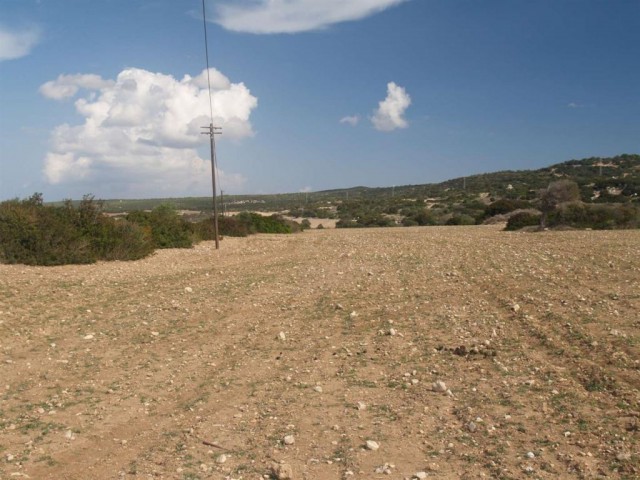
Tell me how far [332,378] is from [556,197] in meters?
24.4

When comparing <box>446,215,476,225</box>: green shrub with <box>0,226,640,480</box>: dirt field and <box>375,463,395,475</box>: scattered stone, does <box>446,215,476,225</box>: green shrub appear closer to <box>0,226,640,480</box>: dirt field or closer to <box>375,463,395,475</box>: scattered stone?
<box>0,226,640,480</box>: dirt field

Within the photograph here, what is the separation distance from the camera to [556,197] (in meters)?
27.4

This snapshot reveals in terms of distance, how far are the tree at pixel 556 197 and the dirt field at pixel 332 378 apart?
50.8 feet

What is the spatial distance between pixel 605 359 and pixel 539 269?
6.27m

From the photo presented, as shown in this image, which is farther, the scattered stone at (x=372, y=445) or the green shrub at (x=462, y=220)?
the green shrub at (x=462, y=220)

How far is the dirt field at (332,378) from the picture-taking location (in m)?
4.39

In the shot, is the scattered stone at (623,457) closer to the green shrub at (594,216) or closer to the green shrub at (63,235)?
the green shrub at (63,235)

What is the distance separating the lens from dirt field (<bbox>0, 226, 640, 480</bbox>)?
173 inches

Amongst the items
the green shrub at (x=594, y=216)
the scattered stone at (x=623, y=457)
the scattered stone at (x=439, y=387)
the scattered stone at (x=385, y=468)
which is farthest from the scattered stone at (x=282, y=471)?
the green shrub at (x=594, y=216)

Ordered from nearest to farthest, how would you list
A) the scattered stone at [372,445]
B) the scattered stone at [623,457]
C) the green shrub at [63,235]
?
the scattered stone at [623,457], the scattered stone at [372,445], the green shrub at [63,235]

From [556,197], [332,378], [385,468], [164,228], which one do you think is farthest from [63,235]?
[556,197]

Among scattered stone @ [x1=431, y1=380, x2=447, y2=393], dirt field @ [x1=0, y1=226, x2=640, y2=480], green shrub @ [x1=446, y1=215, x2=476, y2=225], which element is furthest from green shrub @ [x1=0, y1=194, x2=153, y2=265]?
green shrub @ [x1=446, y1=215, x2=476, y2=225]

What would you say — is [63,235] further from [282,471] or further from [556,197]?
[556,197]

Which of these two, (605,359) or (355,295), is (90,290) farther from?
(605,359)
